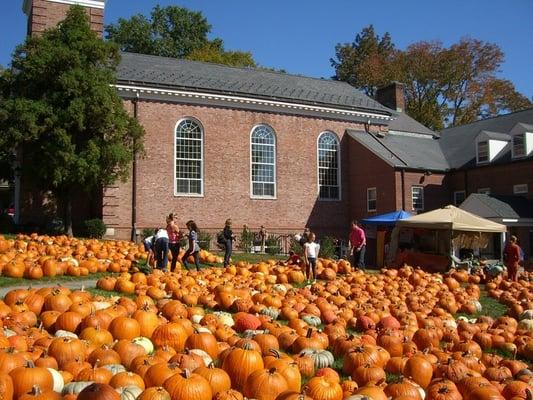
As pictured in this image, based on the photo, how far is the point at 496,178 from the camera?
31.2 metres

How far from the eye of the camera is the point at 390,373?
595 cm

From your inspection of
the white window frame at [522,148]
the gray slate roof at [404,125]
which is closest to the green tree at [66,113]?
the gray slate roof at [404,125]

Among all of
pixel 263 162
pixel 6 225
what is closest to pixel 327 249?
pixel 263 162

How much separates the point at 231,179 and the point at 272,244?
4162 millimetres

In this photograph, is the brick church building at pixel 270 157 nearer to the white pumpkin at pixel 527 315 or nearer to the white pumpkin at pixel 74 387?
the white pumpkin at pixel 527 315

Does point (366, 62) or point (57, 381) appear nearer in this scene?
point (57, 381)

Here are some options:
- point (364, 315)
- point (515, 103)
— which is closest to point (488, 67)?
point (515, 103)

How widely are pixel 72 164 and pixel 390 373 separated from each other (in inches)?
727

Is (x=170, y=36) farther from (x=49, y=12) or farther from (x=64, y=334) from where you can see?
(x=64, y=334)

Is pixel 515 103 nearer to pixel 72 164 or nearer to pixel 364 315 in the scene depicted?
pixel 72 164

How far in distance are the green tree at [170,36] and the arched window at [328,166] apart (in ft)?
78.0

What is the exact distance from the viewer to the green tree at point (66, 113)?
837 inches

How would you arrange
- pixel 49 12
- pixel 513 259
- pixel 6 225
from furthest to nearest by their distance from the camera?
pixel 49 12 → pixel 6 225 → pixel 513 259

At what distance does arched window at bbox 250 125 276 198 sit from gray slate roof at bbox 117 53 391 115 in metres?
2.12
